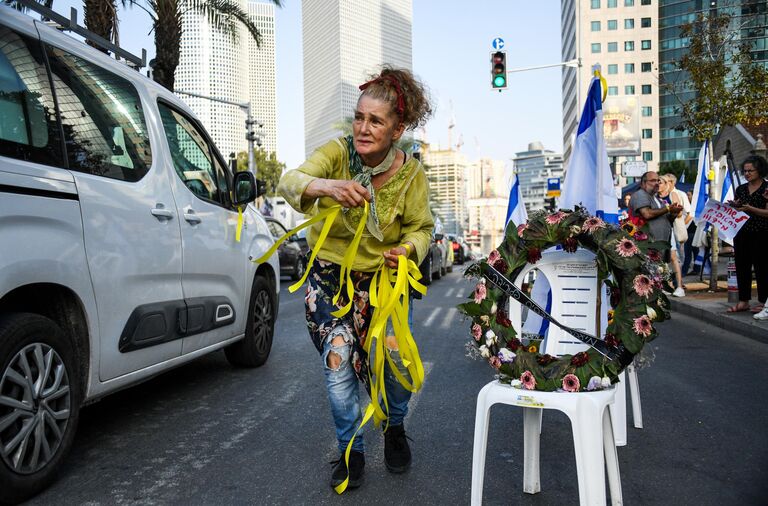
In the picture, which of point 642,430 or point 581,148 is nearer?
point 642,430

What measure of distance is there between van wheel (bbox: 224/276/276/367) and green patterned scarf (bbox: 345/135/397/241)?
2.84 m

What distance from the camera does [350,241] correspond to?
341 cm

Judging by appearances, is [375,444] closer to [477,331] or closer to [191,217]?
[477,331]

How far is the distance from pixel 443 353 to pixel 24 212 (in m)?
4.88

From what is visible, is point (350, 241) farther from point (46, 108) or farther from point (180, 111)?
point (180, 111)

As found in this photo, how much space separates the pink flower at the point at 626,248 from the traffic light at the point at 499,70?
1559 cm

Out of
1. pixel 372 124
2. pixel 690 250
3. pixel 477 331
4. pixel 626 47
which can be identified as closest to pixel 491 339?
pixel 477 331

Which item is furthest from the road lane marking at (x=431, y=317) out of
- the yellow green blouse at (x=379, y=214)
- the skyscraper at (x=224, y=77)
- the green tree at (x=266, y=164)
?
the green tree at (x=266, y=164)

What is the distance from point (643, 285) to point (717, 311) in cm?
733

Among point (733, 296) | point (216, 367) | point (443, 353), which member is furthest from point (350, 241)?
point (733, 296)

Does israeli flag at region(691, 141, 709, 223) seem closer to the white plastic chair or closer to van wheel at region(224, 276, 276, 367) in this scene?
van wheel at region(224, 276, 276, 367)

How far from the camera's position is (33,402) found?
305 cm

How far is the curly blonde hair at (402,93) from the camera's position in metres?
3.24

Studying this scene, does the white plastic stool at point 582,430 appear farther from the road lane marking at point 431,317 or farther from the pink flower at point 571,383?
the road lane marking at point 431,317
